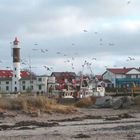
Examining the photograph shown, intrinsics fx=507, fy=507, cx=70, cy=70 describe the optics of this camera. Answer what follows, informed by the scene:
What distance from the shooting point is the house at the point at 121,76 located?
5595 inches

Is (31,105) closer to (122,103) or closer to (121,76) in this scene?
(122,103)

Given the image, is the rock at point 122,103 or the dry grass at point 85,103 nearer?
the rock at point 122,103

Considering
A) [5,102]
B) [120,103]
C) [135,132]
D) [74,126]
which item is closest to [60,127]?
[74,126]

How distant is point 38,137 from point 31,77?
370 feet

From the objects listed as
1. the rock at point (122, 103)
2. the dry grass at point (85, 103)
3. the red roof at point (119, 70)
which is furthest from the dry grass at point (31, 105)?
the red roof at point (119, 70)

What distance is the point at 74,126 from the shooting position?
32594 millimetres

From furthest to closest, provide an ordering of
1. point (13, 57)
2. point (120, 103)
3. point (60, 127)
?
point (13, 57), point (120, 103), point (60, 127)

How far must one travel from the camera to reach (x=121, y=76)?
15012 centimetres

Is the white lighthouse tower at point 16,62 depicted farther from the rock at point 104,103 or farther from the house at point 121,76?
the rock at point 104,103

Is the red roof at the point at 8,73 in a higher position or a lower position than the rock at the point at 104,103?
higher

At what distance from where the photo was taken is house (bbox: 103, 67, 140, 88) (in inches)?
5595

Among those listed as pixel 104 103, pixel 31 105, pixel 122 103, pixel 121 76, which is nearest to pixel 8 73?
pixel 121 76

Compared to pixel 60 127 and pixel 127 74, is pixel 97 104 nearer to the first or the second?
pixel 60 127

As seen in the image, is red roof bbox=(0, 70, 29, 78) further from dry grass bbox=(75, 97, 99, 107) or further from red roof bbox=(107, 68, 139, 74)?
dry grass bbox=(75, 97, 99, 107)
